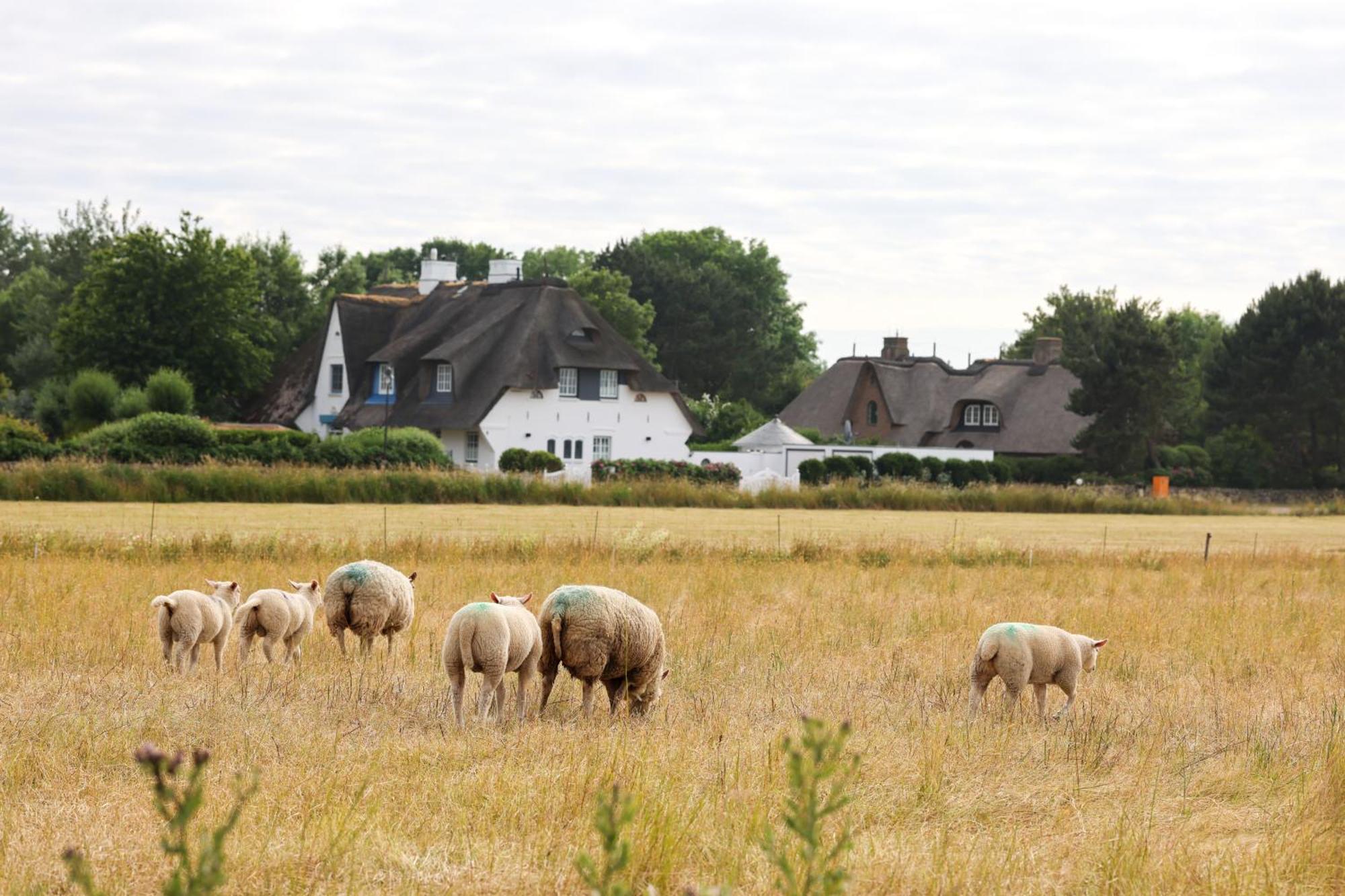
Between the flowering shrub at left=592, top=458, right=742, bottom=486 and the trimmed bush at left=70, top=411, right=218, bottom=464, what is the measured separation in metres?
13.0

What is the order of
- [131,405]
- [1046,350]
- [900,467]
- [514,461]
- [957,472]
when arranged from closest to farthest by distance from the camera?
[514,461]
[131,405]
[900,467]
[957,472]
[1046,350]

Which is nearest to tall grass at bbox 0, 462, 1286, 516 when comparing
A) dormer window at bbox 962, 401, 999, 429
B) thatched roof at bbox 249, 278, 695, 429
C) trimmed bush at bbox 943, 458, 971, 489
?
trimmed bush at bbox 943, 458, 971, 489

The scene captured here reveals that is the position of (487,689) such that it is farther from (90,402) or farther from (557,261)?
(557,261)

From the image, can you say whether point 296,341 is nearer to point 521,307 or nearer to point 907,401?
point 521,307

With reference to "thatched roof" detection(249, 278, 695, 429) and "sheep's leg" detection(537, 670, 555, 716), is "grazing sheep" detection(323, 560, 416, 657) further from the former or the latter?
"thatched roof" detection(249, 278, 695, 429)

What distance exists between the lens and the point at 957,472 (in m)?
63.3

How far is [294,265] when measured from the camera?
81750 millimetres

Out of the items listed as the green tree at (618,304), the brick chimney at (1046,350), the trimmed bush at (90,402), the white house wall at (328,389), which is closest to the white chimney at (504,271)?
the white house wall at (328,389)

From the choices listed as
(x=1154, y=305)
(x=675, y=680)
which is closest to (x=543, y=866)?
(x=675, y=680)

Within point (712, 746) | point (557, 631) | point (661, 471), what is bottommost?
point (712, 746)

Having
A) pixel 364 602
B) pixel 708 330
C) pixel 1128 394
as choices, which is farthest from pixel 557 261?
pixel 364 602

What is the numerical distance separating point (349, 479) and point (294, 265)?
4258 cm

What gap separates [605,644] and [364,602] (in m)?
3.84

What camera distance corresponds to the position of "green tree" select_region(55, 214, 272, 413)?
65.2 meters
